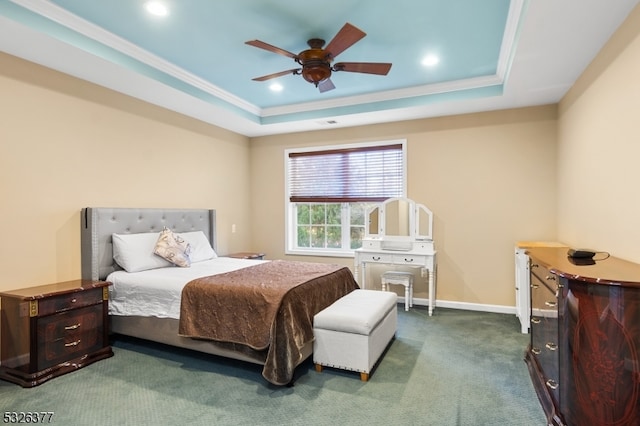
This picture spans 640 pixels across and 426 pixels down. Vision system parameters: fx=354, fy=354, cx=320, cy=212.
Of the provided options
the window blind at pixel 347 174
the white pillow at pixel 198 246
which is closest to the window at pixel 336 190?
the window blind at pixel 347 174

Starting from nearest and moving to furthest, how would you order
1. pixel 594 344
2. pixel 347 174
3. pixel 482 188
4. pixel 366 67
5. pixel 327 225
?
pixel 594 344, pixel 366 67, pixel 482 188, pixel 347 174, pixel 327 225

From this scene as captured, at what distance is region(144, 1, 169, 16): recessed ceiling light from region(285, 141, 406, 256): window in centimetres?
312

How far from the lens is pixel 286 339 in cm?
258

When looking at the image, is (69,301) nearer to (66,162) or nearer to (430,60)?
(66,162)

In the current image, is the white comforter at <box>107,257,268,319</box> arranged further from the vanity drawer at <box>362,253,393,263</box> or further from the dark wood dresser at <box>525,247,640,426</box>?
the dark wood dresser at <box>525,247,640,426</box>

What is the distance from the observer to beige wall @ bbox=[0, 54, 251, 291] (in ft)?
9.63

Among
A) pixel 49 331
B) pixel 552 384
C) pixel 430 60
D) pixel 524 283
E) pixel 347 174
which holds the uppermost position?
pixel 430 60

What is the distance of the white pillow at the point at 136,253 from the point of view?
3.56 m

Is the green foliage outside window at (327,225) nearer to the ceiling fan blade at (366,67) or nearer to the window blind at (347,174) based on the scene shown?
the window blind at (347,174)

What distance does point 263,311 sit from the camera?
269cm

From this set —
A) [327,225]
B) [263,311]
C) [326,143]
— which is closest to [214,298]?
[263,311]

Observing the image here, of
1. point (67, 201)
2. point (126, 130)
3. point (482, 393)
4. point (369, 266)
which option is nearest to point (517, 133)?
point (369, 266)

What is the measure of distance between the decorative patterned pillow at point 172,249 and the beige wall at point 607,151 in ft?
12.6

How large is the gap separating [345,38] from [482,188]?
2.91m
